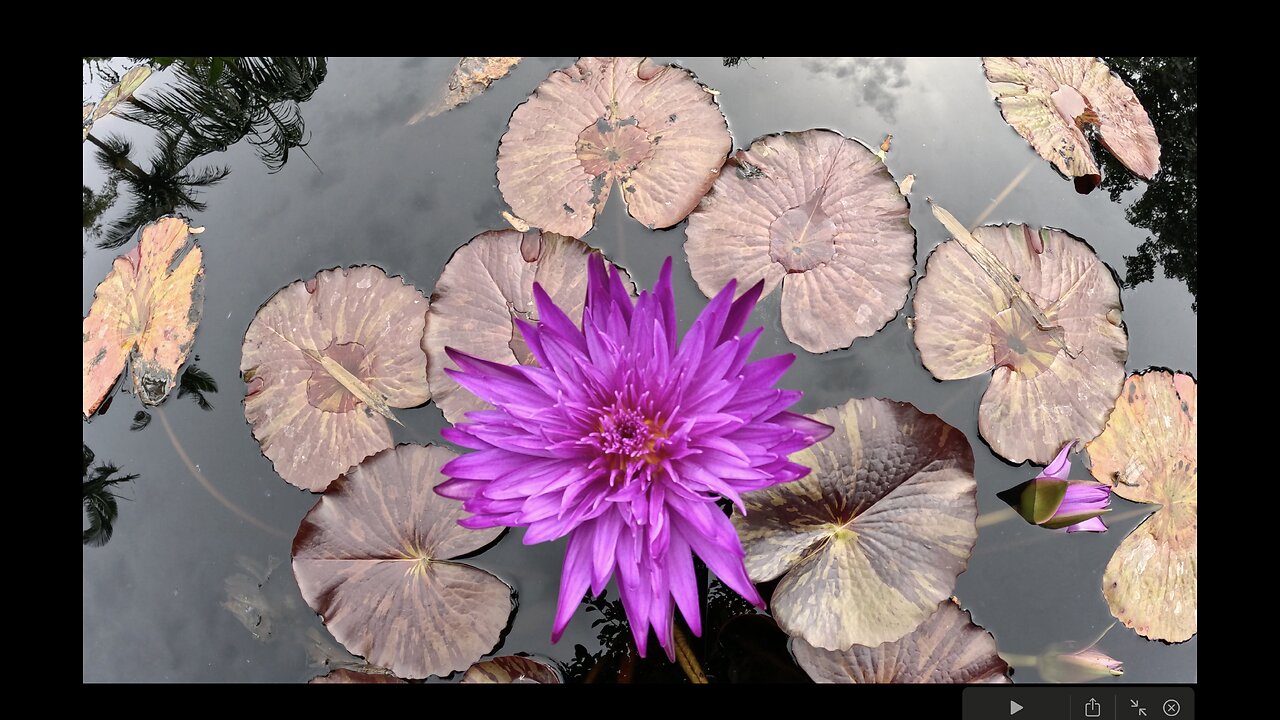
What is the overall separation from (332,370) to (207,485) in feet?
1.53

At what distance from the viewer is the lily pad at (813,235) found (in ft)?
5.46

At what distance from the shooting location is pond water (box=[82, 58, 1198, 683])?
160cm

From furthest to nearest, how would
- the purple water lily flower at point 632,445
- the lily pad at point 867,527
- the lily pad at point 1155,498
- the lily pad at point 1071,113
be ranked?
1. the lily pad at point 1071,113
2. the lily pad at point 1155,498
3. the lily pad at point 867,527
4. the purple water lily flower at point 632,445

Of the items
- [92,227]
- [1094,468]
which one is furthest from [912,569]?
[92,227]

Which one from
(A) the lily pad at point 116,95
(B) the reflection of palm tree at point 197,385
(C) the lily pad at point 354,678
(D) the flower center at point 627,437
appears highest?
(A) the lily pad at point 116,95

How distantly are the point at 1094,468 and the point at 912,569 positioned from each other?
612 millimetres

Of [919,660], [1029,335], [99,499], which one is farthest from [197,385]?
[1029,335]

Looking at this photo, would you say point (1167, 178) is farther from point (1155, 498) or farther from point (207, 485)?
point (207, 485)

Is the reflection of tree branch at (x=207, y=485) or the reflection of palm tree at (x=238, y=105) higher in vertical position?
the reflection of palm tree at (x=238, y=105)

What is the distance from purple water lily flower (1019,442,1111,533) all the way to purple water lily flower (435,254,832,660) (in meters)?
0.58

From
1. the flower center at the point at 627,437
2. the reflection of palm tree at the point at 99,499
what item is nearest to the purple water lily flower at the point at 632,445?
the flower center at the point at 627,437

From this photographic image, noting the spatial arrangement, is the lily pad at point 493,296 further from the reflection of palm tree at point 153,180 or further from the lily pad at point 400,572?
the reflection of palm tree at point 153,180

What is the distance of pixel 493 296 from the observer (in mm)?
1652

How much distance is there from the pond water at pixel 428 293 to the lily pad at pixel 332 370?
67 millimetres
